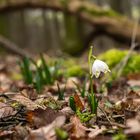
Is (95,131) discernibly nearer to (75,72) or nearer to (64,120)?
(64,120)

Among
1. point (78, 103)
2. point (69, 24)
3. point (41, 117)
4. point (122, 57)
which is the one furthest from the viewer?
point (69, 24)

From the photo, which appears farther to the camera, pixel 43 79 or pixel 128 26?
pixel 128 26

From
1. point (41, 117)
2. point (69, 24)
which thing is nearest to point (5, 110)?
point (41, 117)

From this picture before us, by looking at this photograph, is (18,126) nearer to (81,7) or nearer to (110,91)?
(110,91)

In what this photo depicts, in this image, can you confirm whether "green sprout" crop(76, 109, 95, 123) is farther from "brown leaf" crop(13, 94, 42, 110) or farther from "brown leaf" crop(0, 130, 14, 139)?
"brown leaf" crop(0, 130, 14, 139)

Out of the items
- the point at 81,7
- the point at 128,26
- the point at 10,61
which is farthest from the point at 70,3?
the point at 10,61

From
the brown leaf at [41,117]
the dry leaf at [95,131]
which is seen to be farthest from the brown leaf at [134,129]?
the brown leaf at [41,117]
